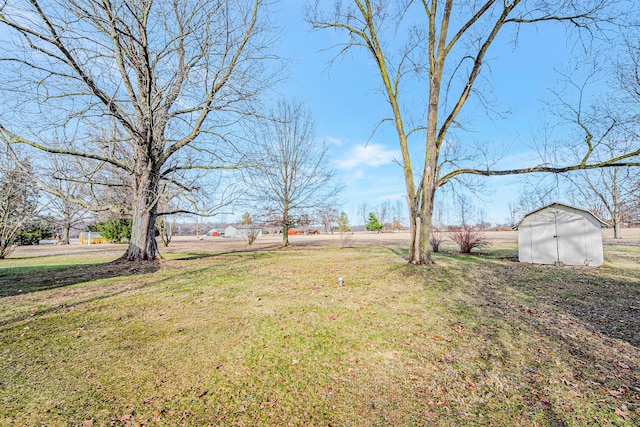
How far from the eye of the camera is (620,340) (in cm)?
372

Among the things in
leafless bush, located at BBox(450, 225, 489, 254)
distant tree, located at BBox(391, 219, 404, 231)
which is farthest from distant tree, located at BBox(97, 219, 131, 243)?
distant tree, located at BBox(391, 219, 404, 231)

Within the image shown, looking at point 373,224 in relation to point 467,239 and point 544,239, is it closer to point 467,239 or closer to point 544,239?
point 467,239

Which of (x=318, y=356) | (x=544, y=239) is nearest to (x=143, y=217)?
(x=318, y=356)

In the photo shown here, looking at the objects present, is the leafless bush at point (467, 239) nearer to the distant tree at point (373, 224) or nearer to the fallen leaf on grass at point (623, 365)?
the fallen leaf on grass at point (623, 365)

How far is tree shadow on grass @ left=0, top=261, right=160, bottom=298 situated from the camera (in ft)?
20.2

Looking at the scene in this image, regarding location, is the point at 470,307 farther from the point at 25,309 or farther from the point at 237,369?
the point at 25,309

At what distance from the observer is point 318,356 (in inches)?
130

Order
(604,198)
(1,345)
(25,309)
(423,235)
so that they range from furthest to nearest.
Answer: (604,198), (423,235), (25,309), (1,345)

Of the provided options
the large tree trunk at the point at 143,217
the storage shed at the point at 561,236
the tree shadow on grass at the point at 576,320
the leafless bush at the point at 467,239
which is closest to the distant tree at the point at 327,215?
the leafless bush at the point at 467,239

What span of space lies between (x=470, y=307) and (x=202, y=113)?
9.28 metres

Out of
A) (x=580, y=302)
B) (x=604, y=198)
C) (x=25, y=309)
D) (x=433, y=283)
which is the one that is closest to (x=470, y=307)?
(x=433, y=283)

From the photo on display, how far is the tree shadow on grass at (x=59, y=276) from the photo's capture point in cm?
615

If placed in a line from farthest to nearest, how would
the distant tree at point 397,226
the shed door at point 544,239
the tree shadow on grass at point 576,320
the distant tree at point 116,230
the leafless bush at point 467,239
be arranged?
the distant tree at point 397,226
the distant tree at point 116,230
the leafless bush at point 467,239
the shed door at point 544,239
the tree shadow on grass at point 576,320

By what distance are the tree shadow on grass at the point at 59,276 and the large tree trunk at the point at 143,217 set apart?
552mm
